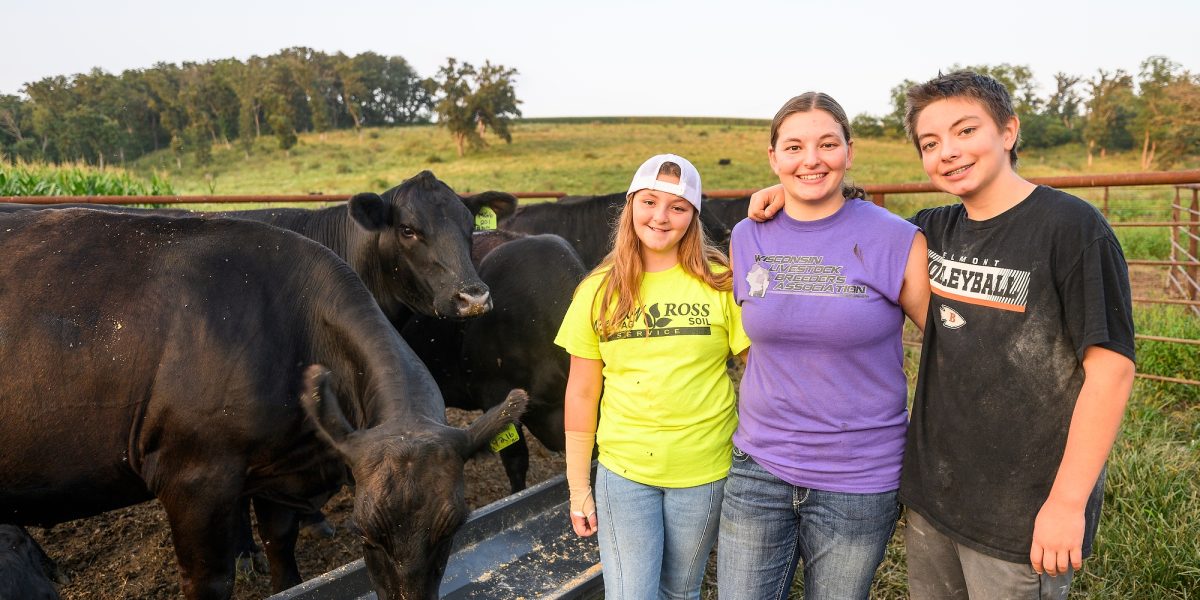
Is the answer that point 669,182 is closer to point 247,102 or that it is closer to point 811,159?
point 811,159

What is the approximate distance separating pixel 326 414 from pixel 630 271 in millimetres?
1148

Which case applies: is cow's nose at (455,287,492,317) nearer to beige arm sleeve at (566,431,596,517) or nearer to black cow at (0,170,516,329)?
black cow at (0,170,516,329)

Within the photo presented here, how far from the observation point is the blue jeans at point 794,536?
201cm

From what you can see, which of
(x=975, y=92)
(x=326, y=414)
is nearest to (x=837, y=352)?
(x=975, y=92)

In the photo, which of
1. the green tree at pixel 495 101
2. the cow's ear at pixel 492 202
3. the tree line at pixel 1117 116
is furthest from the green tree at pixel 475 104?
the cow's ear at pixel 492 202

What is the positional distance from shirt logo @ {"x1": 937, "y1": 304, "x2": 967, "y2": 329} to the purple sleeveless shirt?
0.13m

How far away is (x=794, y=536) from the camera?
7.04 ft

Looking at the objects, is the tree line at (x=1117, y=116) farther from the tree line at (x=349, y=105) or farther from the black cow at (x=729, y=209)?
the black cow at (x=729, y=209)

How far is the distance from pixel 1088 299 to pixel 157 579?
4.20 metres

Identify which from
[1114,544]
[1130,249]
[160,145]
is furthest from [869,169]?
[160,145]

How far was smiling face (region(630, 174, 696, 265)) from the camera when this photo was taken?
89.2 inches

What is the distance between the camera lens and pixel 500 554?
142 inches

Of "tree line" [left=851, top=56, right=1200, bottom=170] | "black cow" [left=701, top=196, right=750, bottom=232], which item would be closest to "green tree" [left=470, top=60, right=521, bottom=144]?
"tree line" [left=851, top=56, right=1200, bottom=170]

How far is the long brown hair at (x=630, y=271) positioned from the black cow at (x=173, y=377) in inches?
21.7
